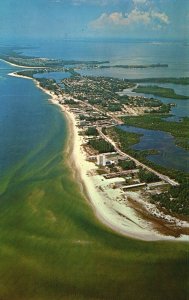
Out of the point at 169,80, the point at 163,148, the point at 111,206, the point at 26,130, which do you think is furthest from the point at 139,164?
the point at 169,80

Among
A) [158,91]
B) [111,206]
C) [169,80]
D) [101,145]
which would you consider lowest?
[111,206]

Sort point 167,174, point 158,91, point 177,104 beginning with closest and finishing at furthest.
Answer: point 167,174 → point 177,104 → point 158,91

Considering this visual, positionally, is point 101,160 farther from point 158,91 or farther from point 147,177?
point 158,91

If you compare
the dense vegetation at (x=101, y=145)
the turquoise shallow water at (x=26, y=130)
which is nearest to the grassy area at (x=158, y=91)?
the turquoise shallow water at (x=26, y=130)

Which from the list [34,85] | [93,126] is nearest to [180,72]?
[34,85]

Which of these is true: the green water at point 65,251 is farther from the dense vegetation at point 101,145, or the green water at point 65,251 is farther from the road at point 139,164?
the road at point 139,164

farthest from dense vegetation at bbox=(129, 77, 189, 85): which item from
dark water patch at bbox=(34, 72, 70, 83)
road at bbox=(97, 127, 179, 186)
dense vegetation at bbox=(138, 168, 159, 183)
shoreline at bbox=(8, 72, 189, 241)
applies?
dense vegetation at bbox=(138, 168, 159, 183)

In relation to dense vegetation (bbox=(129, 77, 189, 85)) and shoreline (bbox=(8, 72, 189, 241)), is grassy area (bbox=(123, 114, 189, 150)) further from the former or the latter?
dense vegetation (bbox=(129, 77, 189, 85))
